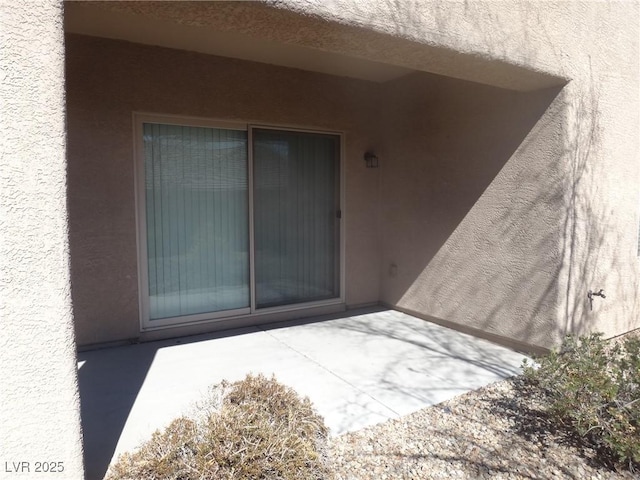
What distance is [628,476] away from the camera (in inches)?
109

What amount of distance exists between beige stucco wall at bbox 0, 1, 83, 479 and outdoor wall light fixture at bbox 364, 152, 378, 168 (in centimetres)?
508

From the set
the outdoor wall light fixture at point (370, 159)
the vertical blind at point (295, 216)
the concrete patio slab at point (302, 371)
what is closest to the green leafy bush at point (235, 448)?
the concrete patio slab at point (302, 371)

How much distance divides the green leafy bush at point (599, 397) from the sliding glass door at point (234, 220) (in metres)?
3.66

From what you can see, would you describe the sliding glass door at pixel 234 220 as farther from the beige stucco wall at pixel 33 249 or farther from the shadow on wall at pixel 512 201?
the beige stucco wall at pixel 33 249

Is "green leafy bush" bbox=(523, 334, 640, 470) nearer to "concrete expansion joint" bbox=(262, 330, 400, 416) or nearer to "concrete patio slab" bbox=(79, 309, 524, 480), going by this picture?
"concrete patio slab" bbox=(79, 309, 524, 480)

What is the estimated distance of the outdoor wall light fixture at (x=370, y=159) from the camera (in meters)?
6.75

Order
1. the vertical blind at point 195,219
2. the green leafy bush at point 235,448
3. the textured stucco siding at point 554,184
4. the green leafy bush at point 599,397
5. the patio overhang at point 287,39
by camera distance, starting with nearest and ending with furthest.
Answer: the green leafy bush at point 235,448
the patio overhang at point 287,39
the green leafy bush at point 599,397
the textured stucco siding at point 554,184
the vertical blind at point 195,219

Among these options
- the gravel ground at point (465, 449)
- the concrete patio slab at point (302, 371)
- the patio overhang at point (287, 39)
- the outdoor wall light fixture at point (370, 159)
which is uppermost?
the patio overhang at point (287, 39)

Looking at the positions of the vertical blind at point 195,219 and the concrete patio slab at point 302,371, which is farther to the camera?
the vertical blind at point 195,219

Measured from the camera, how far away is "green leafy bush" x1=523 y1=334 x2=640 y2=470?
2.83 metres

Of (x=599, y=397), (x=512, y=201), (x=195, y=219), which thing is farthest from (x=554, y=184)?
(x=195, y=219)

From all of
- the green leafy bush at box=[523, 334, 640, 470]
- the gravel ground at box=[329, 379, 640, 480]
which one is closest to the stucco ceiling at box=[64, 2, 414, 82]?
the gravel ground at box=[329, 379, 640, 480]

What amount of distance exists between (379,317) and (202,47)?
440cm

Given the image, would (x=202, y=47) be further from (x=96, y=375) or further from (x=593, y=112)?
(x=593, y=112)
